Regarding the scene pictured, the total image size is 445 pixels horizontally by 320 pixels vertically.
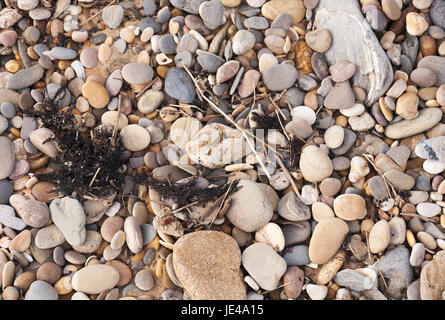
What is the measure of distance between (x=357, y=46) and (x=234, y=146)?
3.78 feet

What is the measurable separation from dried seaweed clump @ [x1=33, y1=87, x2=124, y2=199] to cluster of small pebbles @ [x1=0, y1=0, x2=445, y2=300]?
0.06 metres

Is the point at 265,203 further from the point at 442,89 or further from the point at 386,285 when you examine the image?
the point at 442,89

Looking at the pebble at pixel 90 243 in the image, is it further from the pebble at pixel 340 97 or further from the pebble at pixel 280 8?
the pebble at pixel 280 8

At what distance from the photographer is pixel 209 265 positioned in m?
2.51

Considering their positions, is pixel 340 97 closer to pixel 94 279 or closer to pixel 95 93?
pixel 95 93

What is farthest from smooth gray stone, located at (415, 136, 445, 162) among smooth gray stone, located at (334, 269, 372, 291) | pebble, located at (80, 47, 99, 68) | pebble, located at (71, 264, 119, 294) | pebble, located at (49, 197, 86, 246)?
pebble, located at (80, 47, 99, 68)

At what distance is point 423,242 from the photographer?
259 centimetres

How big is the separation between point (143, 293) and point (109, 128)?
1.17 metres

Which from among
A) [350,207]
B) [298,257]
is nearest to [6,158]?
[298,257]

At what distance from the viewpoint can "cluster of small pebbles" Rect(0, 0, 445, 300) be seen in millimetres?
2572

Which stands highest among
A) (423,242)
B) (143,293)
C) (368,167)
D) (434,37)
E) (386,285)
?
(434,37)

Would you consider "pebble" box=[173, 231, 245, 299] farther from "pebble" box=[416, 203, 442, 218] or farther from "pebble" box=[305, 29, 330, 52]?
"pebble" box=[305, 29, 330, 52]

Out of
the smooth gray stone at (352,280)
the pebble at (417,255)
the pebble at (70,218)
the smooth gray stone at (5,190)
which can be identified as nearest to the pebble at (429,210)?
the pebble at (417,255)

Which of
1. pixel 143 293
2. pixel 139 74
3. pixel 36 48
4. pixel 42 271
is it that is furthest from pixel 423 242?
pixel 36 48
